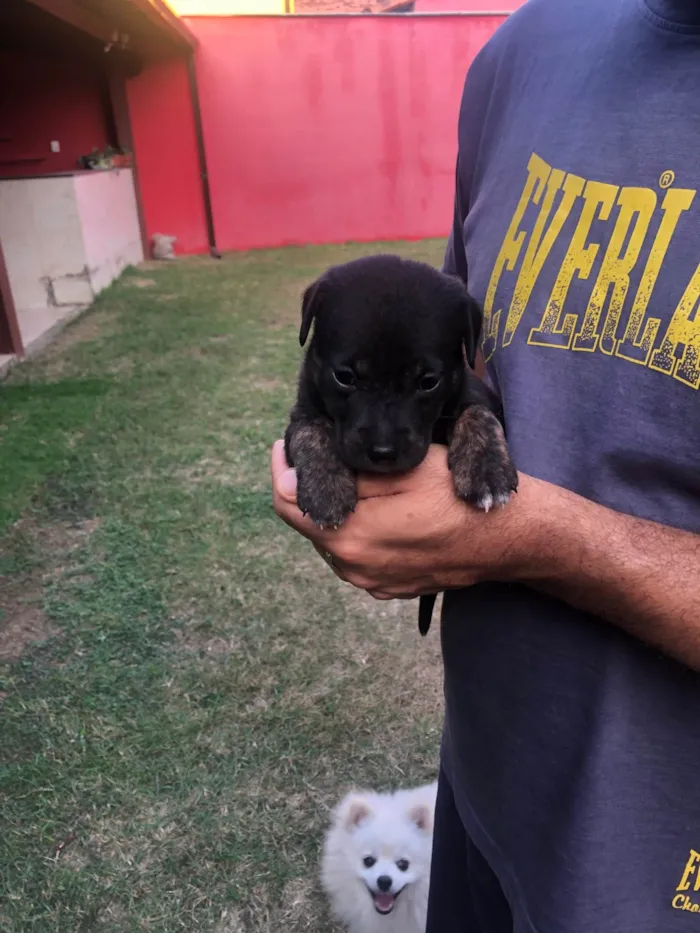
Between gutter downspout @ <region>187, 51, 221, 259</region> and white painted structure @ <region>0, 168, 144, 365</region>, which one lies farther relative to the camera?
gutter downspout @ <region>187, 51, 221, 259</region>

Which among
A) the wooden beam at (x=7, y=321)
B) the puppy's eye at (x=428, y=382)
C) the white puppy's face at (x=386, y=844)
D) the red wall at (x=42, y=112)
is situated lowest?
the white puppy's face at (x=386, y=844)

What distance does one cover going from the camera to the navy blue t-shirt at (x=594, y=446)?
3.91ft

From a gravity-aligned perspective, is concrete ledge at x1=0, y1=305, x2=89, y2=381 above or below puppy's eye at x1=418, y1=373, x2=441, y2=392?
below

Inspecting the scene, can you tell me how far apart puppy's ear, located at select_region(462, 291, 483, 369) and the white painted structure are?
916cm

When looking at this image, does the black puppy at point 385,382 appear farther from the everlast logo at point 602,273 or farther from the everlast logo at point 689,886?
the everlast logo at point 689,886

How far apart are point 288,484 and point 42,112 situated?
49.6 feet

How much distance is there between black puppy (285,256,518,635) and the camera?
1.52 meters

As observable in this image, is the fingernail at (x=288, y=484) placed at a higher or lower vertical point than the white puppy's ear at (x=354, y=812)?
higher

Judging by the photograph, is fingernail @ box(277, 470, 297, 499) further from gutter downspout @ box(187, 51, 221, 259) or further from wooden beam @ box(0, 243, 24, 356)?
gutter downspout @ box(187, 51, 221, 259)

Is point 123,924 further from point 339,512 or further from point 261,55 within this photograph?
point 261,55

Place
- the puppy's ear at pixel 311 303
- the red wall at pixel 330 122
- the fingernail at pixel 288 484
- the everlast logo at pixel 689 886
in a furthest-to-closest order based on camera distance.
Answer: the red wall at pixel 330 122
the puppy's ear at pixel 311 303
the fingernail at pixel 288 484
the everlast logo at pixel 689 886

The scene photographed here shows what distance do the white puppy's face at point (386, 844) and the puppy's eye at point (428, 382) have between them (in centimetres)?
195

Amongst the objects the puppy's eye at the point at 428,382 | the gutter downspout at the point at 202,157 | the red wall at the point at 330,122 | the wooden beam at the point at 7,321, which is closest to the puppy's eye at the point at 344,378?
the puppy's eye at the point at 428,382

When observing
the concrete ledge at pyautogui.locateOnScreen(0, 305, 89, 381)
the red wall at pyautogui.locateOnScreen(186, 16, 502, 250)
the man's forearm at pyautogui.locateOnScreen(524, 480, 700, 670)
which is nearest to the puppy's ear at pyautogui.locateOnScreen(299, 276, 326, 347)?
the man's forearm at pyautogui.locateOnScreen(524, 480, 700, 670)
